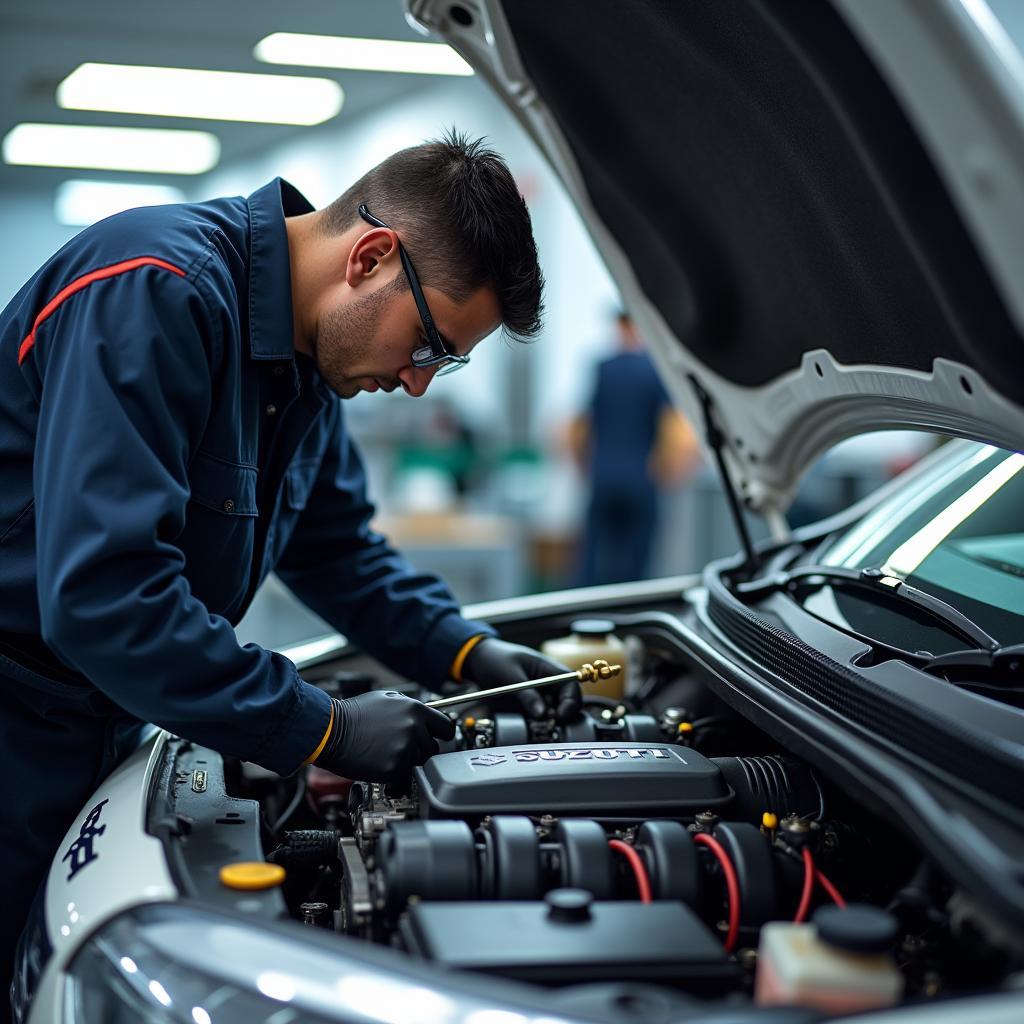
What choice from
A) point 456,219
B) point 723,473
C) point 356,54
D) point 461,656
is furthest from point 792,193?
point 356,54

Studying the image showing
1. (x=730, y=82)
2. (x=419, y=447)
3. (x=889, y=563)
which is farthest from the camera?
(x=419, y=447)

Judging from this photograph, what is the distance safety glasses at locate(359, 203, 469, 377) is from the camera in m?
1.55

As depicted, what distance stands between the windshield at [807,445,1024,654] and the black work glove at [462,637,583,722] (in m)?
0.42

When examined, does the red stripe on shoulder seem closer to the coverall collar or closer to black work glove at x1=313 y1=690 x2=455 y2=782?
the coverall collar

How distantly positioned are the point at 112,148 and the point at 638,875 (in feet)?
27.1

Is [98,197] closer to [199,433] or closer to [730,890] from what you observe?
[199,433]

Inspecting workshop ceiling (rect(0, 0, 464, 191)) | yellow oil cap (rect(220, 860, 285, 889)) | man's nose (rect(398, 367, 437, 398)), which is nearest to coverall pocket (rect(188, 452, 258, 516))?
man's nose (rect(398, 367, 437, 398))

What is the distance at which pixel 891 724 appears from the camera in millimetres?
1263

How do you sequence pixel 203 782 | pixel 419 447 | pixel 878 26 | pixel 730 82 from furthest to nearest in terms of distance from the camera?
pixel 419 447, pixel 203 782, pixel 730 82, pixel 878 26

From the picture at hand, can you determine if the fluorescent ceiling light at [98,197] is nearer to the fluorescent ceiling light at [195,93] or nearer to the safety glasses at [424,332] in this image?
the fluorescent ceiling light at [195,93]

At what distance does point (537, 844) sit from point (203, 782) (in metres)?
0.54

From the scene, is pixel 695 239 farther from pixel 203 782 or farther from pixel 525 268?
pixel 203 782

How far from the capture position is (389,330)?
1.59 meters

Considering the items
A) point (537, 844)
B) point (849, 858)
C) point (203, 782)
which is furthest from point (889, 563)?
point (203, 782)
